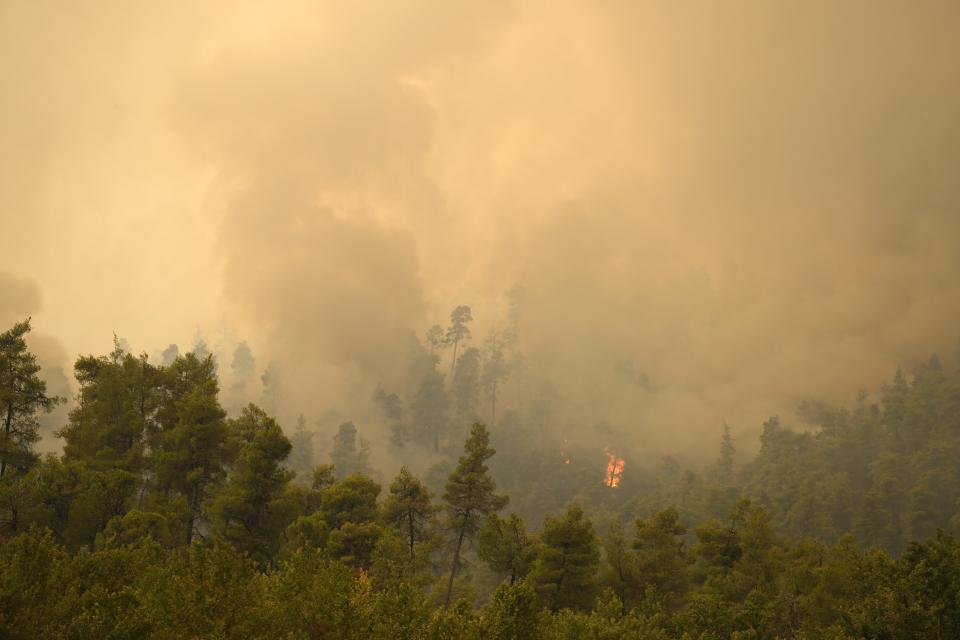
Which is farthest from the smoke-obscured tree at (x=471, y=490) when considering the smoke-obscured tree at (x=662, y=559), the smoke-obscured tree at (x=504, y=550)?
the smoke-obscured tree at (x=662, y=559)

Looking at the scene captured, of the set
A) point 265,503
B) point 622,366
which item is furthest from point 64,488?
point 622,366

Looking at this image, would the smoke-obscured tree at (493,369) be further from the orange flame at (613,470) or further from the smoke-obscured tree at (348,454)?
the smoke-obscured tree at (348,454)

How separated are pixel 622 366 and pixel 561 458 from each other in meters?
55.1

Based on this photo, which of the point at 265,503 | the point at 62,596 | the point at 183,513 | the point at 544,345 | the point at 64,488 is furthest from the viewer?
the point at 544,345

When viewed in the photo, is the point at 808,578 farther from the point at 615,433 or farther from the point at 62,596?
the point at 615,433

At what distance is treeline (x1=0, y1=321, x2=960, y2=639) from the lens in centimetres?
1725

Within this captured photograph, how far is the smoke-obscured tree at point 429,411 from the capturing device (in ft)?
410

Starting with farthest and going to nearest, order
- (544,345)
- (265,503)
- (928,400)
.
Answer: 1. (544,345)
2. (928,400)
3. (265,503)

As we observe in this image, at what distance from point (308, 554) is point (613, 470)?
113 meters

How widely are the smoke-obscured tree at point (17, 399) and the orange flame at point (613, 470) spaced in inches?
4326

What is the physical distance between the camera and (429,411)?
125 meters

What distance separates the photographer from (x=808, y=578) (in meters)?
35.1

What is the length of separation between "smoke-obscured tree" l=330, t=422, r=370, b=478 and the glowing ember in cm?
5536

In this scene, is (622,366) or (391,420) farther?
(622,366)
